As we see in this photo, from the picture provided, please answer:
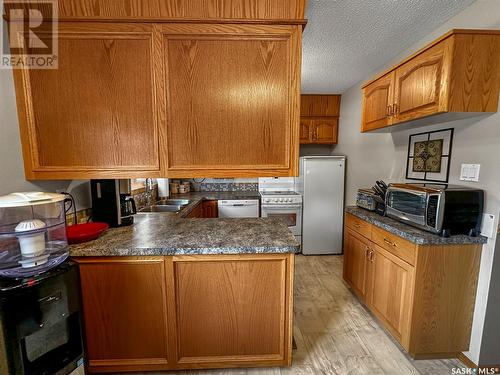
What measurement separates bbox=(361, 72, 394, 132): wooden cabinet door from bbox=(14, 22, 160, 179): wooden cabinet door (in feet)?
6.01

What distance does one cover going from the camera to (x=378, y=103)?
2072 millimetres

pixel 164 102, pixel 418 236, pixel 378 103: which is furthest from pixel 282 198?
pixel 164 102

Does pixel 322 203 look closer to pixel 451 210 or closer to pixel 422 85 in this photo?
pixel 451 210

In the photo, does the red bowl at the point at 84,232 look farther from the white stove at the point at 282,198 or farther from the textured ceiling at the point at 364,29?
the white stove at the point at 282,198

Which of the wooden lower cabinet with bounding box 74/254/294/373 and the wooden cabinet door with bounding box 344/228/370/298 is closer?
the wooden lower cabinet with bounding box 74/254/294/373

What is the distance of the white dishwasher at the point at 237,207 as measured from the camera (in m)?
3.55

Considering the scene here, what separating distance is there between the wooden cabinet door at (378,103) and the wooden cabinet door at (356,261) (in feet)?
3.53

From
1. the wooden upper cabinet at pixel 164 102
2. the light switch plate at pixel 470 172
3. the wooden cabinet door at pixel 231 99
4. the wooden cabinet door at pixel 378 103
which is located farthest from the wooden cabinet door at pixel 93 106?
the light switch plate at pixel 470 172

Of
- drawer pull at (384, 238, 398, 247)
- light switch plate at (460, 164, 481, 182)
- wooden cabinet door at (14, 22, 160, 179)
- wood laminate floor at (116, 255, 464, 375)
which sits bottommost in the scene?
wood laminate floor at (116, 255, 464, 375)

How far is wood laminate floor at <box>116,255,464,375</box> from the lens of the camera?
5.02 feet

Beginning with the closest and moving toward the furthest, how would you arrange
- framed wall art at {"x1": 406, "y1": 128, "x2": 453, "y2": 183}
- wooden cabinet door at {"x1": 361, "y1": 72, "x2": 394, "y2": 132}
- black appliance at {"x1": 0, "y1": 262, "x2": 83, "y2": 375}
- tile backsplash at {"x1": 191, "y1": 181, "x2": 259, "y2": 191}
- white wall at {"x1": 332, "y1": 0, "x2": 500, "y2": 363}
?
black appliance at {"x1": 0, "y1": 262, "x2": 83, "y2": 375}
white wall at {"x1": 332, "y1": 0, "x2": 500, "y2": 363}
framed wall art at {"x1": 406, "y1": 128, "x2": 453, "y2": 183}
wooden cabinet door at {"x1": 361, "y1": 72, "x2": 394, "y2": 132}
tile backsplash at {"x1": 191, "y1": 181, "x2": 259, "y2": 191}

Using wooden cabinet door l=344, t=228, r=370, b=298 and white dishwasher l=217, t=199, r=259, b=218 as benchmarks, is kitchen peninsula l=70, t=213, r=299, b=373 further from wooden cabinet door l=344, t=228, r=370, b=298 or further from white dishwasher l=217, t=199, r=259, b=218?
white dishwasher l=217, t=199, r=259, b=218

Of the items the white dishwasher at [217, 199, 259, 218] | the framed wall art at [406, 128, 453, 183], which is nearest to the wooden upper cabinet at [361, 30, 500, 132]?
the framed wall art at [406, 128, 453, 183]

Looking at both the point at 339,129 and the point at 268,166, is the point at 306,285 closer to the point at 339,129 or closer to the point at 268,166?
the point at 268,166
